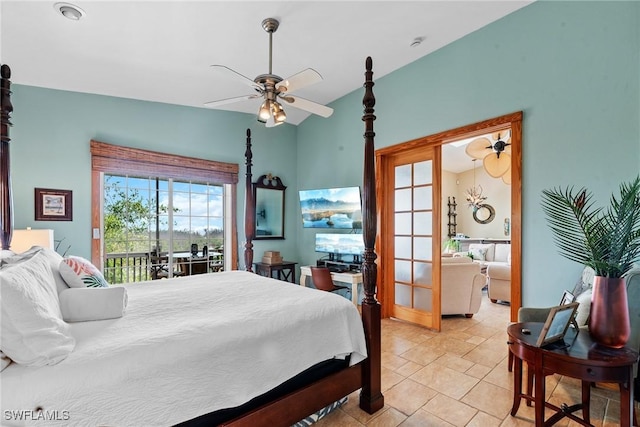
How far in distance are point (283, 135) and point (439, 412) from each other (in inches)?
182

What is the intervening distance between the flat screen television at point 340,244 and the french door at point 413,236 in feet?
1.36

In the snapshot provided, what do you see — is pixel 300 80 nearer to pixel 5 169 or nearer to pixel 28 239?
pixel 5 169

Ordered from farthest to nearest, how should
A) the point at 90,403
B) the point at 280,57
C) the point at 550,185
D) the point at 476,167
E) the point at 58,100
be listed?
the point at 476,167
the point at 58,100
the point at 280,57
the point at 550,185
the point at 90,403

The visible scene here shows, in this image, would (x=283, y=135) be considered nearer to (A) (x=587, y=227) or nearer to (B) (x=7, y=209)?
(B) (x=7, y=209)

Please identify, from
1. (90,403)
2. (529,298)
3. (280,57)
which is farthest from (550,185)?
(90,403)

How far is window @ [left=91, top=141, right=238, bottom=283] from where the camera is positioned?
391cm

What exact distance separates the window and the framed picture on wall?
0.26m

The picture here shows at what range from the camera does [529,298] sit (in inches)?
110

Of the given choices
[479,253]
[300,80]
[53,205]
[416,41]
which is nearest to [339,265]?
[300,80]

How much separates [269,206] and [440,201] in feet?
9.33

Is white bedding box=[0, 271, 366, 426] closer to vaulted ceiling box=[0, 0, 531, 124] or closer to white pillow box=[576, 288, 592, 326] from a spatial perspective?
white pillow box=[576, 288, 592, 326]

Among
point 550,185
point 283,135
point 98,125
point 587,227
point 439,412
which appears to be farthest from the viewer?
point 283,135

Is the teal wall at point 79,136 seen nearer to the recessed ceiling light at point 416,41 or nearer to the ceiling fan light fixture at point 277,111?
the ceiling fan light fixture at point 277,111

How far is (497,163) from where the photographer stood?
4629 mm
